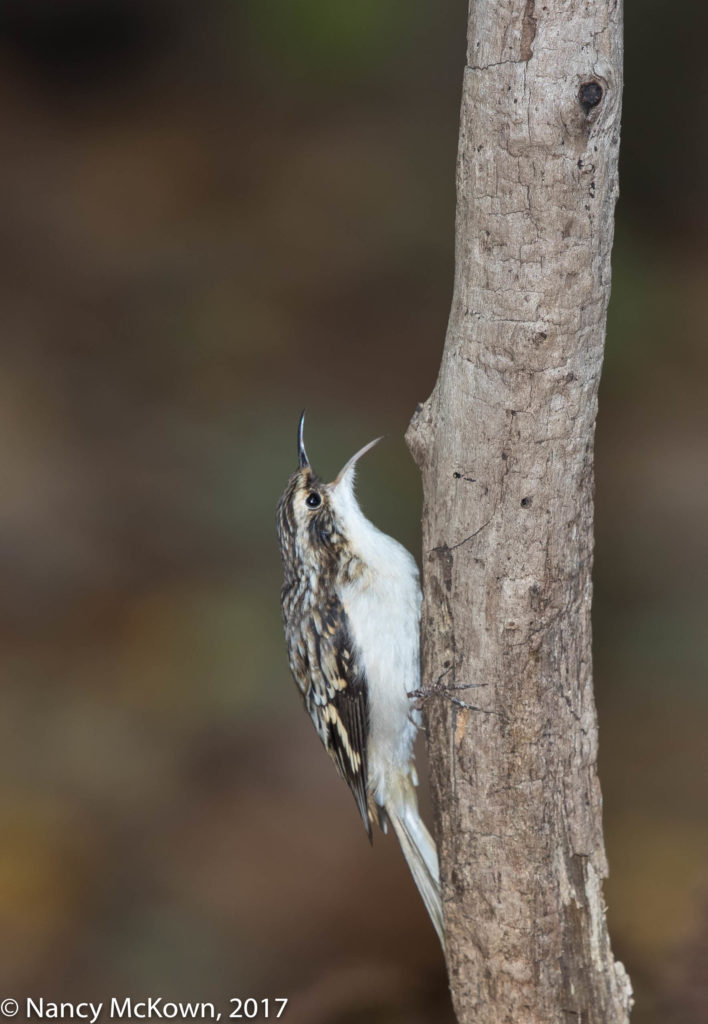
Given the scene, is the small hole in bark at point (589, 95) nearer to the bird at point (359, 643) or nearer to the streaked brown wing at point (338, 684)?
the bird at point (359, 643)

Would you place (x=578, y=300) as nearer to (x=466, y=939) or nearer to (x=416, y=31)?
(x=466, y=939)

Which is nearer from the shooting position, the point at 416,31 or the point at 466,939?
the point at 466,939

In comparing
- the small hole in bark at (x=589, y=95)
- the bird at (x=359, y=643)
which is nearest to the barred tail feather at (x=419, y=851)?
the bird at (x=359, y=643)

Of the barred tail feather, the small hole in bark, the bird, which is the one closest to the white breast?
the bird

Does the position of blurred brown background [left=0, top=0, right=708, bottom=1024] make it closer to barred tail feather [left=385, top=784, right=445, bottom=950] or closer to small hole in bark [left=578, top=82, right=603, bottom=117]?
barred tail feather [left=385, top=784, right=445, bottom=950]

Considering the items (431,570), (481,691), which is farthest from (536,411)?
(481,691)

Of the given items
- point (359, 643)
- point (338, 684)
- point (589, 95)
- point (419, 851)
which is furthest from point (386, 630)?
point (589, 95)

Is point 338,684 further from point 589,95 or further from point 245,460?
point 245,460
